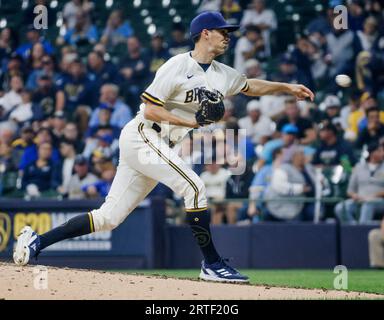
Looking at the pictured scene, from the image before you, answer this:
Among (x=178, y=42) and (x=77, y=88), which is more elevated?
(x=178, y=42)

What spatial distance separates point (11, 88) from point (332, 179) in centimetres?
634

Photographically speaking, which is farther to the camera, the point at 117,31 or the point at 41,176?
the point at 117,31

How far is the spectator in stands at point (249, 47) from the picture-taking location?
52.5ft

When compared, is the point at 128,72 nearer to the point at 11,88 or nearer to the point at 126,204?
the point at 11,88

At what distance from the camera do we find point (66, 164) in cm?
1433

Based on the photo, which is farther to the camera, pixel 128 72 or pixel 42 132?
pixel 128 72

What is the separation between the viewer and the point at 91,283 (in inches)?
302

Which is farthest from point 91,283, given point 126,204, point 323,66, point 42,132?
point 323,66

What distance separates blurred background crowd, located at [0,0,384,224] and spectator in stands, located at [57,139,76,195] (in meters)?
0.02

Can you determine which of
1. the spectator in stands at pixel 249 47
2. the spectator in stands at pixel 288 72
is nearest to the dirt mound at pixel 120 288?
the spectator in stands at pixel 288 72

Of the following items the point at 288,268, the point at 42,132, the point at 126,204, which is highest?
the point at 42,132

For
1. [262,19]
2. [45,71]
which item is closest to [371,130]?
[262,19]

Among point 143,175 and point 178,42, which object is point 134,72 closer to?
point 178,42

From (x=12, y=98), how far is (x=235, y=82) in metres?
8.62
